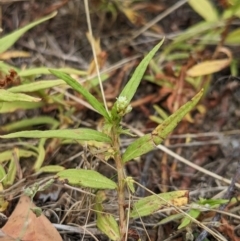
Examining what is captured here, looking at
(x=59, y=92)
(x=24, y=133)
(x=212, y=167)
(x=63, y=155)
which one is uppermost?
(x=24, y=133)

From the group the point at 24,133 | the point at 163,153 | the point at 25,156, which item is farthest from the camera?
the point at 163,153

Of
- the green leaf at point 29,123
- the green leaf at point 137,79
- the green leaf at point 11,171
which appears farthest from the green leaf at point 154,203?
the green leaf at point 29,123

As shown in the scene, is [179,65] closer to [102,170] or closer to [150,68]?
[150,68]

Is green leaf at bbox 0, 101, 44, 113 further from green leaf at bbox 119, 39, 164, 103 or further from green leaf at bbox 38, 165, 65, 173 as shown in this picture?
green leaf at bbox 119, 39, 164, 103

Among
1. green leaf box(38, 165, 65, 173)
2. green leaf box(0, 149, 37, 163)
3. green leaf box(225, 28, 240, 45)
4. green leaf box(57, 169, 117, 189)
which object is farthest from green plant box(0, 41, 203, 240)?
green leaf box(225, 28, 240, 45)

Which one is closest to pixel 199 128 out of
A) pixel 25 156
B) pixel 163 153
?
pixel 163 153

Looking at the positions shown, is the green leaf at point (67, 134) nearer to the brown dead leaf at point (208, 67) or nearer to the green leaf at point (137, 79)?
the green leaf at point (137, 79)

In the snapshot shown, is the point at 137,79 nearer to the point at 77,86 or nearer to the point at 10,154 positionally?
the point at 77,86

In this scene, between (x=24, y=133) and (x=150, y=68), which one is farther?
(x=150, y=68)
